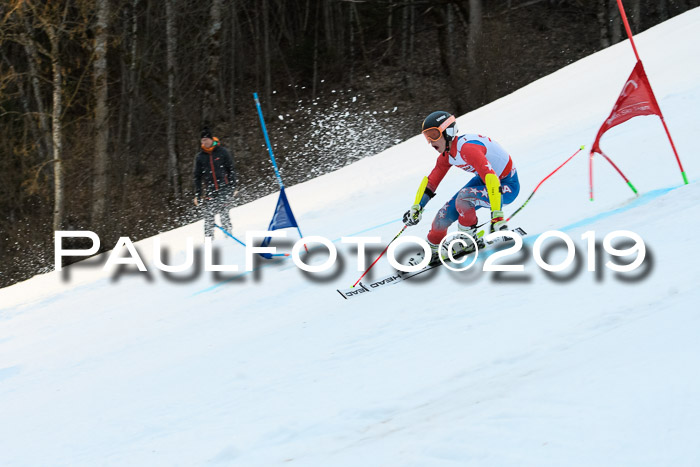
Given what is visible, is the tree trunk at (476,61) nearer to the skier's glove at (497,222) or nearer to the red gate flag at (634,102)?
the red gate flag at (634,102)

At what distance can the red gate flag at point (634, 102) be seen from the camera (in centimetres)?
650

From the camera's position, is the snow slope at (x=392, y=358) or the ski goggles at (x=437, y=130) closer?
the snow slope at (x=392, y=358)

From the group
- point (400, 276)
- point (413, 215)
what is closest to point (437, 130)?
point (413, 215)

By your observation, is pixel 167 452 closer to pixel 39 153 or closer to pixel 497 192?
pixel 497 192

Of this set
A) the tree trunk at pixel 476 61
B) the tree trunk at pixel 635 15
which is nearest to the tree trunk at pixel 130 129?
the tree trunk at pixel 476 61

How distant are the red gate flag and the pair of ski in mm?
1348

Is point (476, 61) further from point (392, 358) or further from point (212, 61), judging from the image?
point (392, 358)

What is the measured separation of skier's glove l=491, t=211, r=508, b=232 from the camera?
5.28m

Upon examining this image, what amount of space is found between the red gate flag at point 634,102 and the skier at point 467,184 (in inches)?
46.5

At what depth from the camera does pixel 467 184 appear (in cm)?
579

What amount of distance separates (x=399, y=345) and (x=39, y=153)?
17.9m

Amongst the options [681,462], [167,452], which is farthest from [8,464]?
[681,462]

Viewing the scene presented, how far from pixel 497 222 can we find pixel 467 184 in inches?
23.5

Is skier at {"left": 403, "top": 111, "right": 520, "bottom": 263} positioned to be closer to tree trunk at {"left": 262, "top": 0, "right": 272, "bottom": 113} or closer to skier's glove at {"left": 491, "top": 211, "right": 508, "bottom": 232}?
skier's glove at {"left": 491, "top": 211, "right": 508, "bottom": 232}
